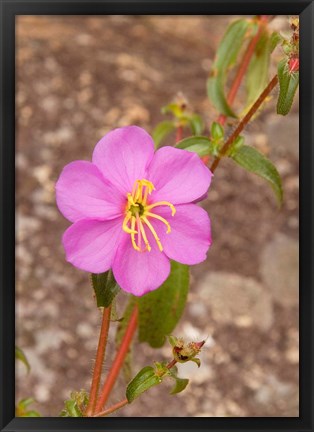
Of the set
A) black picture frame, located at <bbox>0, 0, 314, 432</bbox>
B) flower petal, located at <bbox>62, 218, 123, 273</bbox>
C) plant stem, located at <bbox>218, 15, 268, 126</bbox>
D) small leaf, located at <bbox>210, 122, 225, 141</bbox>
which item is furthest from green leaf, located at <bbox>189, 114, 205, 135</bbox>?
flower petal, located at <bbox>62, 218, 123, 273</bbox>

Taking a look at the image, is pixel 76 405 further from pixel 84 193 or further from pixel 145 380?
pixel 84 193

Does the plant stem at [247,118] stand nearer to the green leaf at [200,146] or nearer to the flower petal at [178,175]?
the green leaf at [200,146]

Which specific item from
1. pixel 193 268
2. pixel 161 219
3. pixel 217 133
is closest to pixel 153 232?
pixel 161 219

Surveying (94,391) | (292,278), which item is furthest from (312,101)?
(292,278)

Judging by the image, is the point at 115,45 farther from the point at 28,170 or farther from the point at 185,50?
the point at 28,170

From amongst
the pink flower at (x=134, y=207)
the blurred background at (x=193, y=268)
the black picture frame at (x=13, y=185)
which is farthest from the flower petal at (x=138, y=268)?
the blurred background at (x=193, y=268)
